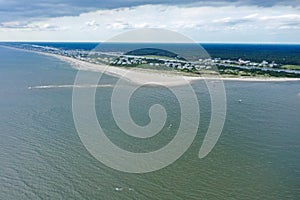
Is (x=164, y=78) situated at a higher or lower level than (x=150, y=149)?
higher

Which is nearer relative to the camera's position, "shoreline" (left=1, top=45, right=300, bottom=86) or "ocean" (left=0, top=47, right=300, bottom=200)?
"ocean" (left=0, top=47, right=300, bottom=200)

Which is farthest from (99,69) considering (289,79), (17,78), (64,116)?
(64,116)

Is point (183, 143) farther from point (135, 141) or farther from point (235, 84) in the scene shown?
point (235, 84)

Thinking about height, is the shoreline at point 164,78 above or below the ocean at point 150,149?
above

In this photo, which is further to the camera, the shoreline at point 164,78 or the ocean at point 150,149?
the shoreline at point 164,78

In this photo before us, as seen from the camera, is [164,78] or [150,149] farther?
[164,78]

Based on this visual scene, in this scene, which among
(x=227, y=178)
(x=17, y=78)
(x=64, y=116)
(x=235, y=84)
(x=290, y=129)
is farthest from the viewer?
(x=17, y=78)

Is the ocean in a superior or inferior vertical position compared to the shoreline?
inferior

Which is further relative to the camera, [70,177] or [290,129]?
[290,129]
